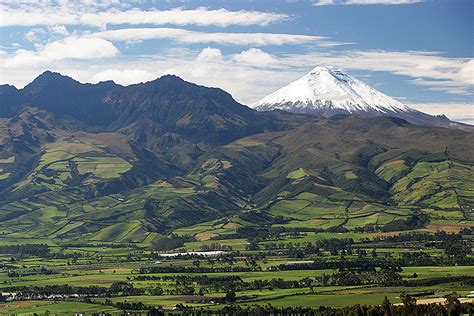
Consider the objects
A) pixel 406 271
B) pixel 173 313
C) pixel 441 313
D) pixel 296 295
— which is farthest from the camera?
pixel 406 271

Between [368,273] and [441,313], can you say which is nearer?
[441,313]

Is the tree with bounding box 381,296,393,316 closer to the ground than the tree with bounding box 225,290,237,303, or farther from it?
farther from it

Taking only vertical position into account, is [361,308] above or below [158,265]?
above

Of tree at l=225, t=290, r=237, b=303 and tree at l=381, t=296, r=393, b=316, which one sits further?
tree at l=225, t=290, r=237, b=303

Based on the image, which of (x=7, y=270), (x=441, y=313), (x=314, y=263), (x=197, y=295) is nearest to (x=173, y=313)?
(x=197, y=295)

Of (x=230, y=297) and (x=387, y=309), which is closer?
(x=387, y=309)

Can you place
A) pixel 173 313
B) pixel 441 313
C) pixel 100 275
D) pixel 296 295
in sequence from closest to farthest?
pixel 441 313, pixel 173 313, pixel 296 295, pixel 100 275

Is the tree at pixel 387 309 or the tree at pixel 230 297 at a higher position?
the tree at pixel 387 309

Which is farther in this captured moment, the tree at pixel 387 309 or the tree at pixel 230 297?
the tree at pixel 230 297

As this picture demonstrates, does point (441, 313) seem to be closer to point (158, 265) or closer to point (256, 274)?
point (256, 274)

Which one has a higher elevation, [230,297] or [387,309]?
[387,309]

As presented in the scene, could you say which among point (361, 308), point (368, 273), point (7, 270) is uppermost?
point (361, 308)
